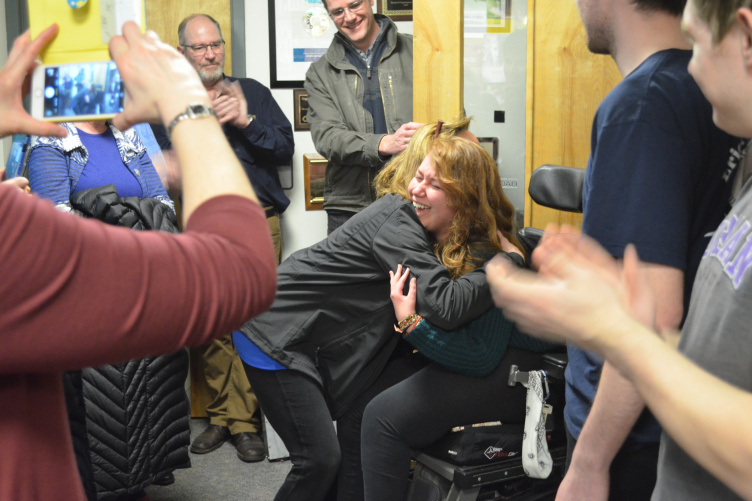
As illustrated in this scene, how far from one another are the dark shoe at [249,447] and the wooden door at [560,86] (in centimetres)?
177

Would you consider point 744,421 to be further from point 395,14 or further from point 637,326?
point 395,14

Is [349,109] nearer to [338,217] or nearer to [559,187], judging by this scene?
[338,217]

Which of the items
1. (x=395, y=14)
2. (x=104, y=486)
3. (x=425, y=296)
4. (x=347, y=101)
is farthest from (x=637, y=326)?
(x=395, y=14)

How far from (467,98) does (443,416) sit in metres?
1.21

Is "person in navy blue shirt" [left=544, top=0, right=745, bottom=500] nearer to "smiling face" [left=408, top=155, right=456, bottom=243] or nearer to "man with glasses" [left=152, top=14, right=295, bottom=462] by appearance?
"smiling face" [left=408, top=155, right=456, bottom=243]

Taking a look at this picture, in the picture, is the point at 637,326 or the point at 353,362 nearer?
the point at 637,326

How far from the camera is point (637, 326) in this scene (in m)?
0.72

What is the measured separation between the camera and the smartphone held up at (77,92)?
2.84 feet

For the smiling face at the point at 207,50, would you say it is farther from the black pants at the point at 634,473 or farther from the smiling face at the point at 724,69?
the smiling face at the point at 724,69

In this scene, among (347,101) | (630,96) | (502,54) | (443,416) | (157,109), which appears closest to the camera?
(157,109)

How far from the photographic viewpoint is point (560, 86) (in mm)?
2600

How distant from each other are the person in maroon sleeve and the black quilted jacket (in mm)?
1620

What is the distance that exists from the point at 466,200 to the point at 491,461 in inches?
30.9

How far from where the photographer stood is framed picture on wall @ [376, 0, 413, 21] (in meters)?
4.04
